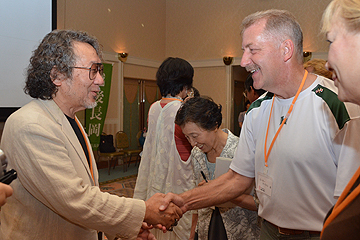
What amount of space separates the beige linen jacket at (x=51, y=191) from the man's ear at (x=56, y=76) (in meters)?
0.16

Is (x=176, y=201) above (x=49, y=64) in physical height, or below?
below

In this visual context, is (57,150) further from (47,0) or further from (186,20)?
(186,20)

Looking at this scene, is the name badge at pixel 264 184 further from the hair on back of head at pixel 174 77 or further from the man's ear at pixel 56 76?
the hair on back of head at pixel 174 77

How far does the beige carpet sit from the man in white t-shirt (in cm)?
416

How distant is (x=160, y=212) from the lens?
190 centimetres

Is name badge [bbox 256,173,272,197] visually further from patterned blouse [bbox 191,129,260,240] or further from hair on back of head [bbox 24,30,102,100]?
hair on back of head [bbox 24,30,102,100]

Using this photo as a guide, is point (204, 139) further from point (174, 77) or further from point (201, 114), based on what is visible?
point (174, 77)

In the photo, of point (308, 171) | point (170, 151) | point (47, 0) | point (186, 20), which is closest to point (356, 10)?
point (308, 171)

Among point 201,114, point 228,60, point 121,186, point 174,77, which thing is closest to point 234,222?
point 201,114

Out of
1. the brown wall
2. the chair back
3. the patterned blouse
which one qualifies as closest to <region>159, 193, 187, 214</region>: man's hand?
the patterned blouse

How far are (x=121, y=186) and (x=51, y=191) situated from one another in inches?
191

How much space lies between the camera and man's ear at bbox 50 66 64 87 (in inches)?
65.4

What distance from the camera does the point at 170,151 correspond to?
9.32ft

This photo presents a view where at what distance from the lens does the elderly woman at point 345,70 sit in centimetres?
72
